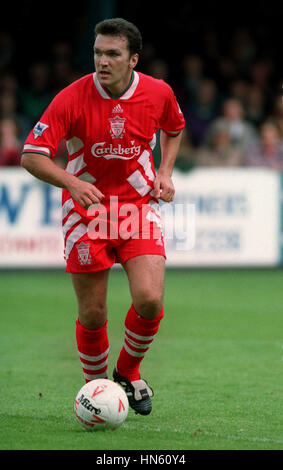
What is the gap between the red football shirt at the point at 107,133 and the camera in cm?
529

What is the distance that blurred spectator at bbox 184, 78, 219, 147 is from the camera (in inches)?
565

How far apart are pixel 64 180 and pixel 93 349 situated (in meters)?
1.04

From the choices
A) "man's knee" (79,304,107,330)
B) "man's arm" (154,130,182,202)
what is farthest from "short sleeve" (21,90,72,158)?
"man's knee" (79,304,107,330)

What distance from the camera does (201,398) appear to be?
19.4 ft

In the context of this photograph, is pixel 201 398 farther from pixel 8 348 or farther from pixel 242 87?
pixel 242 87

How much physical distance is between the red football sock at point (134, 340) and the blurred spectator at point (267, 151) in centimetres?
794

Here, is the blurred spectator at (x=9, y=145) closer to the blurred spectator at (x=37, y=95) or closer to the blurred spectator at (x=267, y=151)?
the blurred spectator at (x=37, y=95)

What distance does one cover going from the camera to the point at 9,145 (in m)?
12.8

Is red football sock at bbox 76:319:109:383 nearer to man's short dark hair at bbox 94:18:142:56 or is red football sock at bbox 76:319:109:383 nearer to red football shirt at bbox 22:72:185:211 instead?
red football shirt at bbox 22:72:185:211

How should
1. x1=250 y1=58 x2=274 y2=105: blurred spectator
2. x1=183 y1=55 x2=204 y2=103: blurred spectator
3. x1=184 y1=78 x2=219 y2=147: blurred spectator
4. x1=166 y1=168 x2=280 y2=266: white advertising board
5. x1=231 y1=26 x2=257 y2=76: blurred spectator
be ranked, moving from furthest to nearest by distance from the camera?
x1=231 y1=26 x2=257 y2=76: blurred spectator → x1=250 y1=58 x2=274 y2=105: blurred spectator → x1=183 y1=55 x2=204 y2=103: blurred spectator → x1=184 y1=78 x2=219 y2=147: blurred spectator → x1=166 y1=168 x2=280 y2=266: white advertising board

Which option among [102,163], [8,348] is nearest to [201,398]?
[102,163]

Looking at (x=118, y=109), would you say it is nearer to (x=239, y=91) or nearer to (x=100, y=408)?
(x=100, y=408)

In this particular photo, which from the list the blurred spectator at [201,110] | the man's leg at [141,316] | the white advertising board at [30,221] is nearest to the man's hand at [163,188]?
the man's leg at [141,316]

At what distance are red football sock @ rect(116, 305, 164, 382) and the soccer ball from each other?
53 cm
